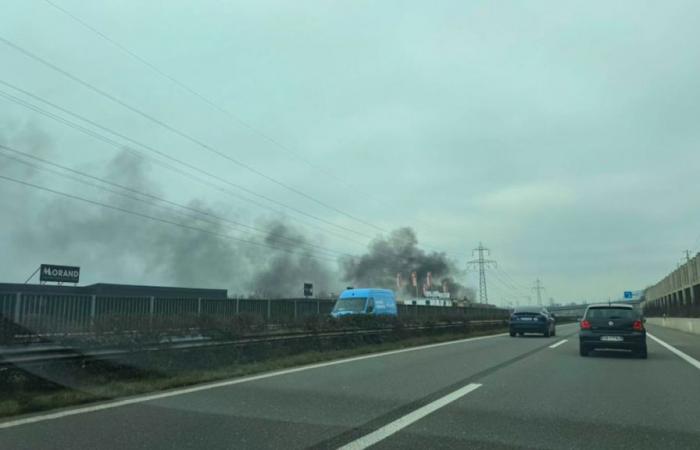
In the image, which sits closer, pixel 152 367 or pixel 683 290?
pixel 152 367

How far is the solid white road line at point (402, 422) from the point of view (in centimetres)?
627

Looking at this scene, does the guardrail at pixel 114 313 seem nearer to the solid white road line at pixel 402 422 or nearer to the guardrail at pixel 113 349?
the guardrail at pixel 113 349

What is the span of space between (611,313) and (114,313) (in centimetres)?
1345

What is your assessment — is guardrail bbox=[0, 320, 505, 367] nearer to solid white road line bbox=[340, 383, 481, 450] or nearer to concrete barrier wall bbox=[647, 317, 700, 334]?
solid white road line bbox=[340, 383, 481, 450]

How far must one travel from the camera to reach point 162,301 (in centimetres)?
2170

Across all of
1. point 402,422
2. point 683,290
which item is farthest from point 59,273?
point 683,290

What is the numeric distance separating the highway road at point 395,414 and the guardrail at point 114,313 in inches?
98.7

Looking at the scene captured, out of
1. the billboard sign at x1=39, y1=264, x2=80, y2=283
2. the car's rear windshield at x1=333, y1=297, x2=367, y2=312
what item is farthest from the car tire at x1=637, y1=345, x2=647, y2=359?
the billboard sign at x1=39, y1=264, x2=80, y2=283

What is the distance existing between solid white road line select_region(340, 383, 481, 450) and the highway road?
15 millimetres

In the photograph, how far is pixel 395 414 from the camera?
7.94 m

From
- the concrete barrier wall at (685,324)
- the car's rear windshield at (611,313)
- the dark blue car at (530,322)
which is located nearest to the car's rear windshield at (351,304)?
the dark blue car at (530,322)

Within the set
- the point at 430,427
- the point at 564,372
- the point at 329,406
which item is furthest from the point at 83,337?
the point at 564,372

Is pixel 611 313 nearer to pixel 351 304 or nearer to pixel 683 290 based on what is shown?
pixel 351 304

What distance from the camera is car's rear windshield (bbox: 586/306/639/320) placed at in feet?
55.4
